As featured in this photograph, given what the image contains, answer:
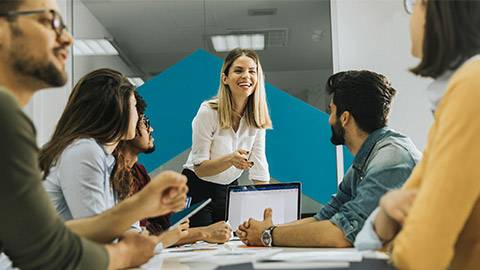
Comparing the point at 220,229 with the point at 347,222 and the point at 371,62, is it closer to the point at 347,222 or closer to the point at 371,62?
the point at 347,222

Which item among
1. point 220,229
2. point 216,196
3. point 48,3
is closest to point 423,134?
point 216,196

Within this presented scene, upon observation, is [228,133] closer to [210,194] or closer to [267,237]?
[210,194]

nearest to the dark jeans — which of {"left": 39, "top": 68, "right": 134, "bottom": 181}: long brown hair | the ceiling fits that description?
{"left": 39, "top": 68, "right": 134, "bottom": 181}: long brown hair

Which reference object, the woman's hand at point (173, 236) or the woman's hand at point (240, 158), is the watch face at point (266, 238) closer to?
the woman's hand at point (173, 236)

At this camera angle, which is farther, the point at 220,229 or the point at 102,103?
the point at 220,229

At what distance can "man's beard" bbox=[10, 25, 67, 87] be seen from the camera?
1020mm

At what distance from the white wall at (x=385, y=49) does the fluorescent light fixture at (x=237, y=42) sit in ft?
2.42

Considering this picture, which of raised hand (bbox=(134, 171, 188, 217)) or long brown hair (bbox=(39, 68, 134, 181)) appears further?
long brown hair (bbox=(39, 68, 134, 181))

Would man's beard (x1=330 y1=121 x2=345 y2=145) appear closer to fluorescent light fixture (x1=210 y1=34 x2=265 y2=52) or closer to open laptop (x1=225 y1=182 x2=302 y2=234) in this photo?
open laptop (x1=225 y1=182 x2=302 y2=234)

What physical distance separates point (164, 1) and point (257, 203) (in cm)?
297

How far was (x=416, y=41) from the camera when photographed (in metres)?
1.06

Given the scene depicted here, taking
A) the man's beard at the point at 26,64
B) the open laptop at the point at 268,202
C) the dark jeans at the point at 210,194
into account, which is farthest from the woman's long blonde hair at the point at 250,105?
the man's beard at the point at 26,64

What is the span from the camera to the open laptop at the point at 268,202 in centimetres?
235

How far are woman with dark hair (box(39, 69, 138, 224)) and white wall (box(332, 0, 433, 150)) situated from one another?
302 centimetres
